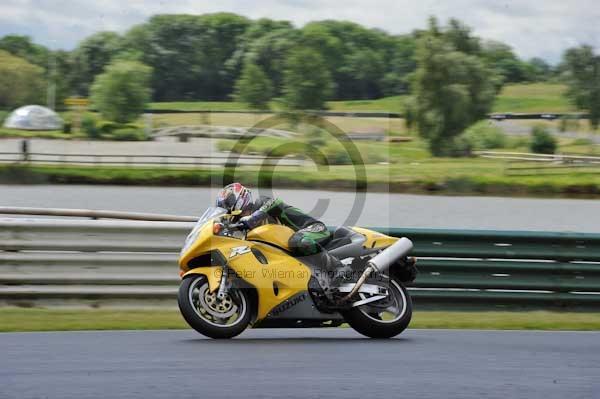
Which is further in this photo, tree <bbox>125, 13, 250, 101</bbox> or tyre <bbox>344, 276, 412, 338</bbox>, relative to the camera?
tree <bbox>125, 13, 250, 101</bbox>

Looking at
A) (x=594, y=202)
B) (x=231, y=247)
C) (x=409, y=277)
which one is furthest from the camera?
(x=594, y=202)

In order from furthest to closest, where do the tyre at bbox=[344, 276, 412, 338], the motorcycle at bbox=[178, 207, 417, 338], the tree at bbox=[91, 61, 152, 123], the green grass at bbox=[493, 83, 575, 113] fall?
the green grass at bbox=[493, 83, 575, 113], the tree at bbox=[91, 61, 152, 123], the tyre at bbox=[344, 276, 412, 338], the motorcycle at bbox=[178, 207, 417, 338]

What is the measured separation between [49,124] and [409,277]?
22.7 meters

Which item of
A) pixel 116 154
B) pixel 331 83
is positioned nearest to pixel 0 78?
pixel 116 154

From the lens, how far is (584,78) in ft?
120

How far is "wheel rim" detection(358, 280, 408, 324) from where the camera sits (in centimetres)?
762

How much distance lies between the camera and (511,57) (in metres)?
37.2

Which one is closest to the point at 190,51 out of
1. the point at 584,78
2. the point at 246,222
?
the point at 584,78

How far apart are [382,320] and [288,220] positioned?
1181 mm

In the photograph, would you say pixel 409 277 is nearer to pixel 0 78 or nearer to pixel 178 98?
pixel 178 98

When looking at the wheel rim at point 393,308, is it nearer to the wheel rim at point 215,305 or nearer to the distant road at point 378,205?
the wheel rim at point 215,305

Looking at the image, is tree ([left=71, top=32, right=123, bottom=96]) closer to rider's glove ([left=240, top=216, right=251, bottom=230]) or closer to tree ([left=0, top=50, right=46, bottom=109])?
tree ([left=0, top=50, right=46, bottom=109])

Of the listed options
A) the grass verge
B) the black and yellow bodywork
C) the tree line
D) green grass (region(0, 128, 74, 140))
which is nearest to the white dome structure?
green grass (region(0, 128, 74, 140))

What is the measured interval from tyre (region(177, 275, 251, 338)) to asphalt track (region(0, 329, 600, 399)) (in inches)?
5.2
